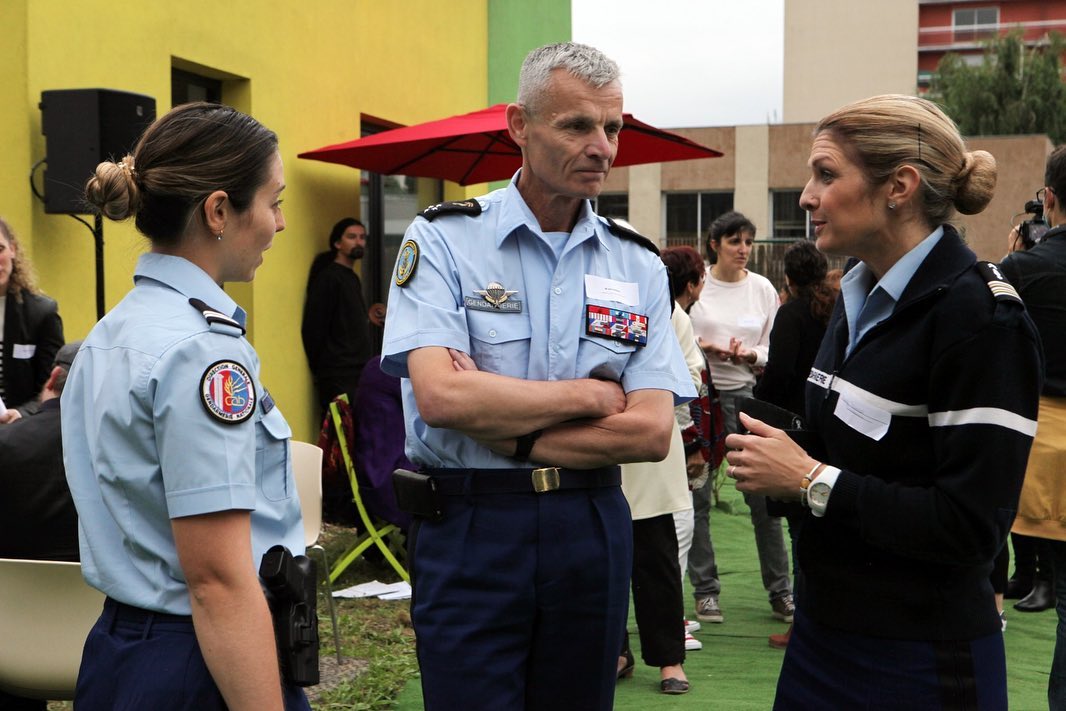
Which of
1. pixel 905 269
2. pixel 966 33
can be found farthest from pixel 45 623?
pixel 966 33

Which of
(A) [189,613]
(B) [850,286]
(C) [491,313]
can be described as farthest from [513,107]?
(A) [189,613]

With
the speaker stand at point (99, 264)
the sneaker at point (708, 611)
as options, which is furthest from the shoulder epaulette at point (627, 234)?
the sneaker at point (708, 611)

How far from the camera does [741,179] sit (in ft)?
116

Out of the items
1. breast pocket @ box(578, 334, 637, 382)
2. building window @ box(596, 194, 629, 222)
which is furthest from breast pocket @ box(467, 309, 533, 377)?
building window @ box(596, 194, 629, 222)

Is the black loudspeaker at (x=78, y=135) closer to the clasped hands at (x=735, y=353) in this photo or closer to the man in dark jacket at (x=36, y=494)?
the man in dark jacket at (x=36, y=494)

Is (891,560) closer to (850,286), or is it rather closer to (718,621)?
(850,286)

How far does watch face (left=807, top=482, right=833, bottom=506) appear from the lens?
7.61ft

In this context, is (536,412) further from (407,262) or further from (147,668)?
(147,668)

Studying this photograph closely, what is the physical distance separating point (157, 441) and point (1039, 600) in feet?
20.5

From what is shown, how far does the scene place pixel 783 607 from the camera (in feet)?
21.5

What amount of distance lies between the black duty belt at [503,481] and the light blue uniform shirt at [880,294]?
668mm

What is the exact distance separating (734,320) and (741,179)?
29.1m

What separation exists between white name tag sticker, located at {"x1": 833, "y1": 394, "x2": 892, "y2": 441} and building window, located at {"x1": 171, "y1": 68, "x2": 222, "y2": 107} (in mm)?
6319

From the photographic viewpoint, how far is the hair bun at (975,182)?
7.79ft
